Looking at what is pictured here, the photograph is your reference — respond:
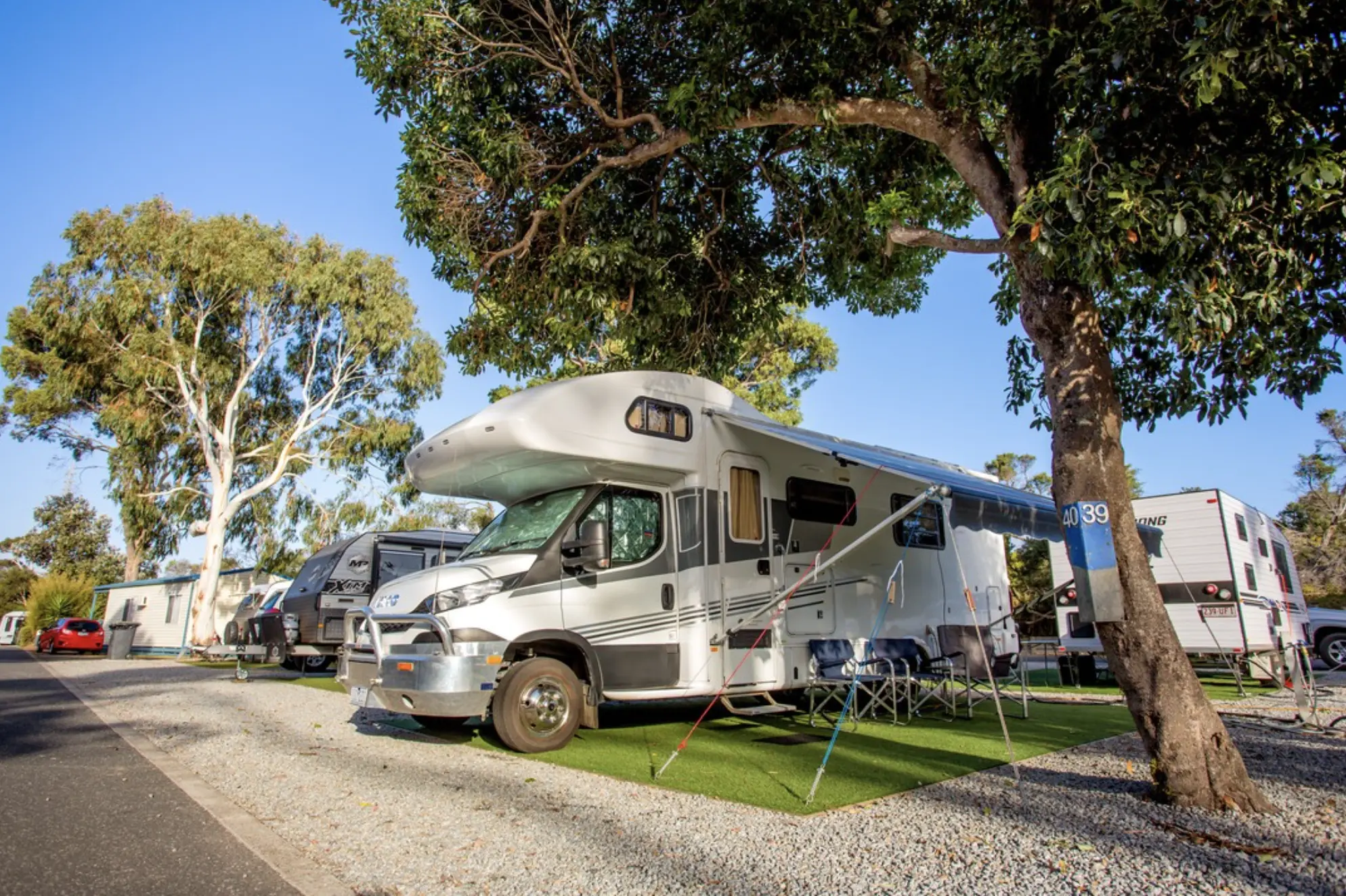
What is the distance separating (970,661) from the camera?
27.0 feet

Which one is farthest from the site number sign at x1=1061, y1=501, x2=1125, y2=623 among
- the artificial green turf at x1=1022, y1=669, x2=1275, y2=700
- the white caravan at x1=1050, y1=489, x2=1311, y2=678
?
the artificial green turf at x1=1022, y1=669, x2=1275, y2=700

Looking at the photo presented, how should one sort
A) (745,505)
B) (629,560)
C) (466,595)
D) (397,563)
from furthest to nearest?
1. (397,563)
2. (745,505)
3. (629,560)
4. (466,595)

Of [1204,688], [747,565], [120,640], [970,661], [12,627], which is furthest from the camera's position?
[12,627]

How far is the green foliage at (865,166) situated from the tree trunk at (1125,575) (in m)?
0.36

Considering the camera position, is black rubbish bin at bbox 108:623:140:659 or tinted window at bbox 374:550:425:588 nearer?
tinted window at bbox 374:550:425:588

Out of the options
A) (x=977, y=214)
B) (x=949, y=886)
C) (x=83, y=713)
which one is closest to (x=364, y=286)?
(x=83, y=713)

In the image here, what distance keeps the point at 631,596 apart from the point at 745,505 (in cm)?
154

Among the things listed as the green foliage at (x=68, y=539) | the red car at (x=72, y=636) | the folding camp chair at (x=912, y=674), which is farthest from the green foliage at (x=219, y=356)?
the green foliage at (x=68, y=539)

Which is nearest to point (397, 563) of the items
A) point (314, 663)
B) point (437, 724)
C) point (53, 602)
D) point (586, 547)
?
point (314, 663)

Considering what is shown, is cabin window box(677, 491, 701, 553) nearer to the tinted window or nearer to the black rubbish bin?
the tinted window

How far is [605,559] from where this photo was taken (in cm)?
664

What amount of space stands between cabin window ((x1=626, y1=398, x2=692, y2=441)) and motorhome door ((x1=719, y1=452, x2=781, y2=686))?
21.4 inches

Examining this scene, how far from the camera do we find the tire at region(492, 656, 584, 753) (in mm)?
6121

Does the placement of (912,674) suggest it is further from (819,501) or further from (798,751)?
(798,751)
